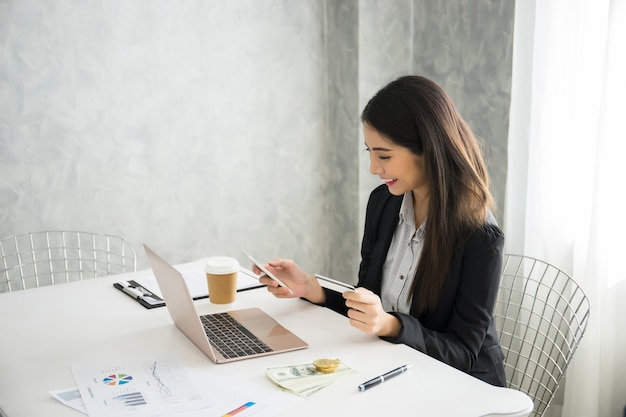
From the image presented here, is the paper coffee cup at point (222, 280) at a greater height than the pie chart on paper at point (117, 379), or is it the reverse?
the paper coffee cup at point (222, 280)

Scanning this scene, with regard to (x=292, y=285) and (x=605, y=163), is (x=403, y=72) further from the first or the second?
(x=292, y=285)

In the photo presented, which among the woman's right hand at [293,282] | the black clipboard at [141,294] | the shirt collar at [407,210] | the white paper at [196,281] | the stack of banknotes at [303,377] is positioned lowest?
the white paper at [196,281]

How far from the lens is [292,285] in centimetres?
187

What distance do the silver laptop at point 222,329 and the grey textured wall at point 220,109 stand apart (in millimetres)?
1327

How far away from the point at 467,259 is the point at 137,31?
1.84 m

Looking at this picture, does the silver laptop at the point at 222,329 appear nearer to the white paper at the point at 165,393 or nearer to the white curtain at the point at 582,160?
the white paper at the point at 165,393

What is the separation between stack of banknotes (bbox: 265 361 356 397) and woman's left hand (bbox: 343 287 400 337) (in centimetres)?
12

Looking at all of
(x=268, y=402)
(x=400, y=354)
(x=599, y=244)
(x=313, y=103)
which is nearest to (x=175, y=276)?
(x=268, y=402)

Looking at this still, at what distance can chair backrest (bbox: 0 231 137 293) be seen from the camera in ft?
8.91

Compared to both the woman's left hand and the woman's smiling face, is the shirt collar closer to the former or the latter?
the woman's smiling face

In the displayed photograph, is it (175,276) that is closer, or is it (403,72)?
(175,276)

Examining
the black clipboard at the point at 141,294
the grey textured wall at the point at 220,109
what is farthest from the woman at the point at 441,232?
the grey textured wall at the point at 220,109

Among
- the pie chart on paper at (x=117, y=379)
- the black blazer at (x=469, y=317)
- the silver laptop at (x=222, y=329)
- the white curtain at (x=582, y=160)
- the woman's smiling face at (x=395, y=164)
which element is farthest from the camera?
the white curtain at (x=582, y=160)

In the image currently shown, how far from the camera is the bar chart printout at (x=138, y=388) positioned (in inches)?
50.1
